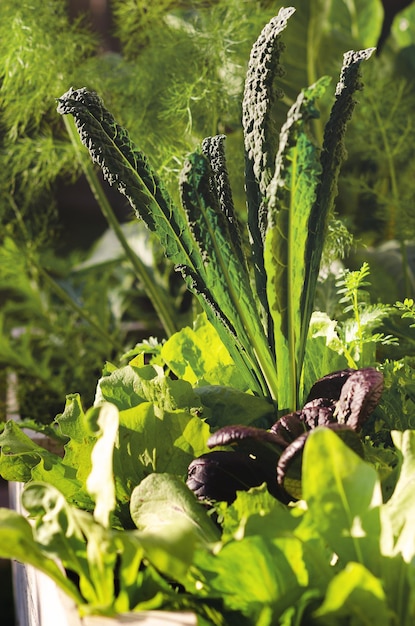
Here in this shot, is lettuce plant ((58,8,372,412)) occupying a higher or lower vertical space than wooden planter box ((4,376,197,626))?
higher

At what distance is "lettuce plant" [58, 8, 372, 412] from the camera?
306mm

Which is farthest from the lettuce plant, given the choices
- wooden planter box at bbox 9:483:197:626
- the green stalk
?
the green stalk

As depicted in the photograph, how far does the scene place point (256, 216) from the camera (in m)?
0.35

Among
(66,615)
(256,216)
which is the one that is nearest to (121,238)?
(256,216)

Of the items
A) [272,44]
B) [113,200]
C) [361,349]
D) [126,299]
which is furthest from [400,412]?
[113,200]

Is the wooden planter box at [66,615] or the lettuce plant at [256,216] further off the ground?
the lettuce plant at [256,216]

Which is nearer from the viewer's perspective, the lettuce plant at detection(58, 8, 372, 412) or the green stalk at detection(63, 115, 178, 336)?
the lettuce plant at detection(58, 8, 372, 412)

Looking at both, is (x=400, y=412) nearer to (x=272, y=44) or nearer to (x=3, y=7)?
(x=272, y=44)

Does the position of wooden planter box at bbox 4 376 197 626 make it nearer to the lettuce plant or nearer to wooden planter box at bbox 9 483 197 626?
wooden planter box at bbox 9 483 197 626

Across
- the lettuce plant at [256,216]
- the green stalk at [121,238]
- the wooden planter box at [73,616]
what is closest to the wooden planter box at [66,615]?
the wooden planter box at [73,616]

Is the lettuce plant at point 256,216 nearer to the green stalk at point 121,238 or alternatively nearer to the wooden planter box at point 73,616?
the wooden planter box at point 73,616

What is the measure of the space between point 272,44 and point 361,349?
158 millimetres

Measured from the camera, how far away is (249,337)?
342mm

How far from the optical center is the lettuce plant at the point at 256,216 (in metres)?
0.31
